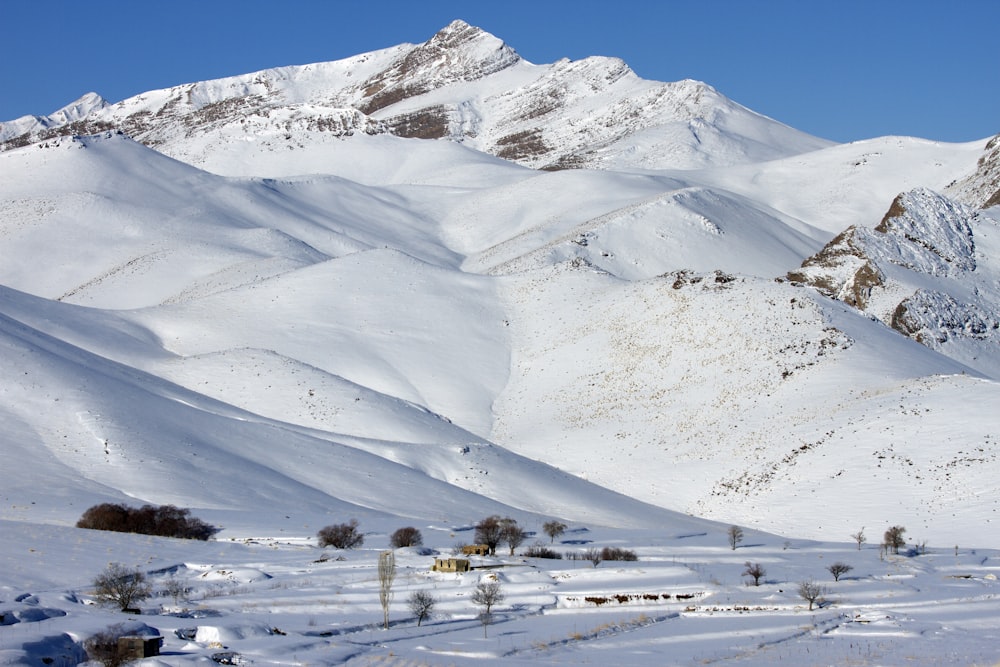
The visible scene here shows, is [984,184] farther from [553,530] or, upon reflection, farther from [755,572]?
[755,572]

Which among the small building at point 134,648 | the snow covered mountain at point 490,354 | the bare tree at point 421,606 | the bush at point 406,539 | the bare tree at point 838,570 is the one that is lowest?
the small building at point 134,648

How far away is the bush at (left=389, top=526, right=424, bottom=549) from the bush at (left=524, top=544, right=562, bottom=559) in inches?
145

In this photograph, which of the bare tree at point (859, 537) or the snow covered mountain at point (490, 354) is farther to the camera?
the snow covered mountain at point (490, 354)

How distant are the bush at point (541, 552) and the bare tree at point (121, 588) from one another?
43.3ft

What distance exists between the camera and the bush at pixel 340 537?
3956 cm

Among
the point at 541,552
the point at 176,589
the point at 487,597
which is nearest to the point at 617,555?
the point at 541,552

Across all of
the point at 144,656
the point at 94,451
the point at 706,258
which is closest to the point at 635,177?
the point at 706,258

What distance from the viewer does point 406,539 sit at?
4053 cm

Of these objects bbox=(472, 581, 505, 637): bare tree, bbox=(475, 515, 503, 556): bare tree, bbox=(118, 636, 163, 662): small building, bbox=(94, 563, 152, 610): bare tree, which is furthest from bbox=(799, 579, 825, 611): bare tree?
bbox=(118, 636, 163, 662): small building

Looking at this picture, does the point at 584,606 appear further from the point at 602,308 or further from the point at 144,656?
the point at 602,308

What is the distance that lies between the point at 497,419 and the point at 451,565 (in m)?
38.8

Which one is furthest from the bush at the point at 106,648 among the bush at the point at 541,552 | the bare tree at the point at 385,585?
the bush at the point at 541,552

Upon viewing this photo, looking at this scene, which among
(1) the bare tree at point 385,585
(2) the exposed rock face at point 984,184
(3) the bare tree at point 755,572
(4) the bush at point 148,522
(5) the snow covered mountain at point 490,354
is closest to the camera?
(1) the bare tree at point 385,585

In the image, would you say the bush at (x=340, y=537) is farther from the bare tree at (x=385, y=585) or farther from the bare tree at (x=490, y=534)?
the bare tree at (x=385, y=585)
